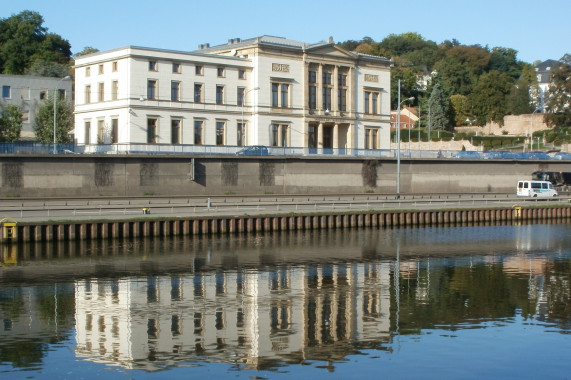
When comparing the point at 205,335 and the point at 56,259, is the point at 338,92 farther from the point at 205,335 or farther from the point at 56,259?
the point at 205,335

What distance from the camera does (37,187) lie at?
236 ft

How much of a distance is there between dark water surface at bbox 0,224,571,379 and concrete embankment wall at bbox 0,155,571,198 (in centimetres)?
2083

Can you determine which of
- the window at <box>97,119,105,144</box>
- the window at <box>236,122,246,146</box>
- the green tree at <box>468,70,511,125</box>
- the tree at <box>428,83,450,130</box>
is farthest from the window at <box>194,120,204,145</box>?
the green tree at <box>468,70,511,125</box>

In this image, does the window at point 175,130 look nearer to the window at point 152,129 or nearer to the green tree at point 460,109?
the window at point 152,129

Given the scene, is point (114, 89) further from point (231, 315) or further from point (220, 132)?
point (231, 315)

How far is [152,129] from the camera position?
84.9 meters

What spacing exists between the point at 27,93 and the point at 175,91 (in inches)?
1334

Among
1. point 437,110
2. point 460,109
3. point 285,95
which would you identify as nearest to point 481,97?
point 460,109

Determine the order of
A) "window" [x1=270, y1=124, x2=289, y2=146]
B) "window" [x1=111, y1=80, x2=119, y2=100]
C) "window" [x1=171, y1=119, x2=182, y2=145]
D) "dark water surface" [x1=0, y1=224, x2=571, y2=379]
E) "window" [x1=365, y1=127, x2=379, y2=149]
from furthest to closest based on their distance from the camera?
"window" [x1=365, y1=127, x2=379, y2=149], "window" [x1=270, y1=124, x2=289, y2=146], "window" [x1=171, y1=119, x2=182, y2=145], "window" [x1=111, y1=80, x2=119, y2=100], "dark water surface" [x1=0, y1=224, x2=571, y2=379]

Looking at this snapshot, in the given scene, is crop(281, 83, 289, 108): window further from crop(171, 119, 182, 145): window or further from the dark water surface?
the dark water surface

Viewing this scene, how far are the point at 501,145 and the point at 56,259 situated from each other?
113556 mm

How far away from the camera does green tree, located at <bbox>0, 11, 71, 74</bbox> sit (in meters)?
143

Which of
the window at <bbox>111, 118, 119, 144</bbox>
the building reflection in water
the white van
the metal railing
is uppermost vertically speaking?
the window at <bbox>111, 118, 119, 144</bbox>

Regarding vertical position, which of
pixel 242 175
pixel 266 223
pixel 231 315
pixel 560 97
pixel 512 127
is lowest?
pixel 231 315
